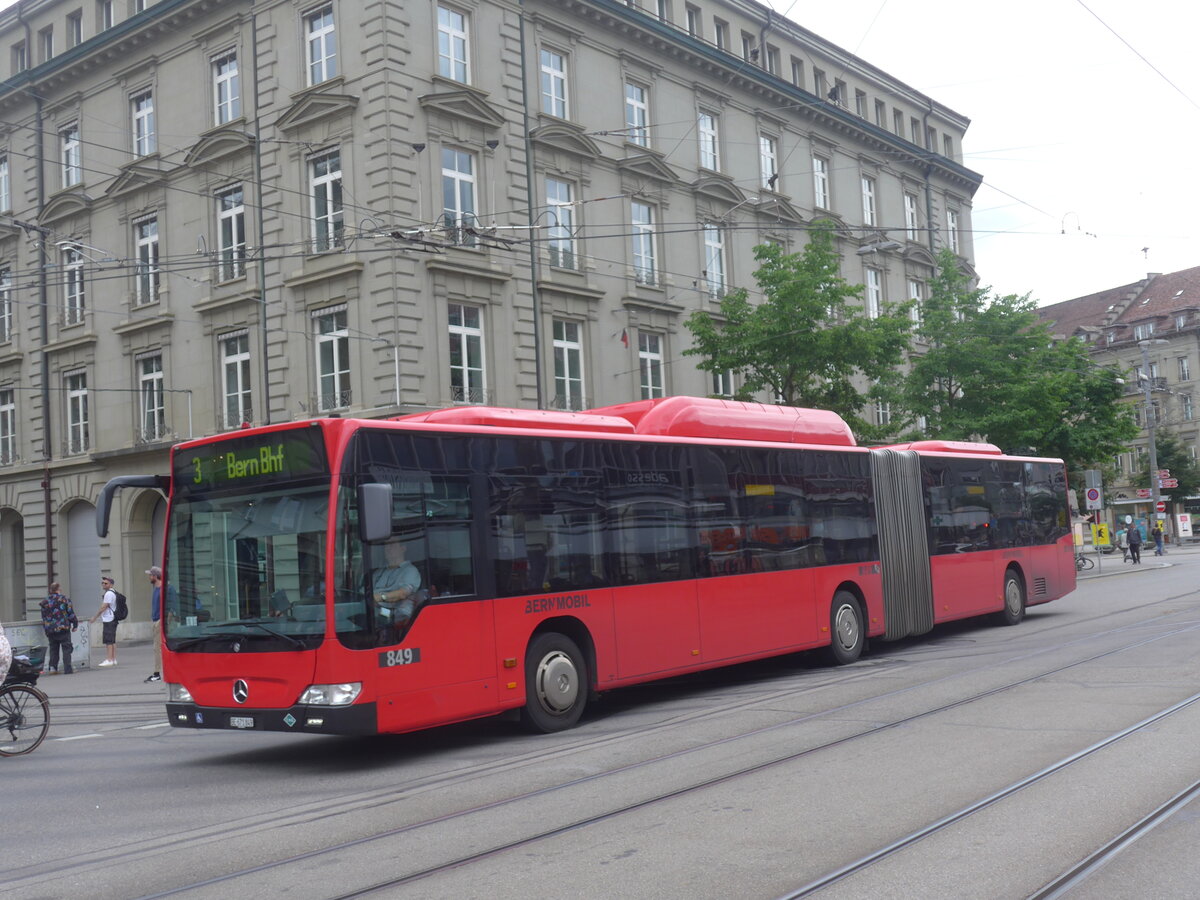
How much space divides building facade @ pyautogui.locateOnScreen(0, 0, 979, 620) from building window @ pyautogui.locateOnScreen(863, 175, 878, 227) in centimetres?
206

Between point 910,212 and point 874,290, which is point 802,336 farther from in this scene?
point 910,212

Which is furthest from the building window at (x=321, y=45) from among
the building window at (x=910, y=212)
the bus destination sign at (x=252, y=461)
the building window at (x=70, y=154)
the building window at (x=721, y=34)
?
the building window at (x=910, y=212)

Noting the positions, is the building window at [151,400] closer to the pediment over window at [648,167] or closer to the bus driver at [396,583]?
the pediment over window at [648,167]

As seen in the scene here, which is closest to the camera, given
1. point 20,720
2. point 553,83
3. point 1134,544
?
point 20,720

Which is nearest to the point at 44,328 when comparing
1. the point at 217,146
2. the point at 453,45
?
the point at 217,146

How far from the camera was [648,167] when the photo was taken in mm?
30969

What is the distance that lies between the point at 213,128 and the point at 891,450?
18.5 meters

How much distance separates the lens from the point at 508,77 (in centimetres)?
2752

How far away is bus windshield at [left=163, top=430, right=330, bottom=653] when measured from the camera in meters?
9.58

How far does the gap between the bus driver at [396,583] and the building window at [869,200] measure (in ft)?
109

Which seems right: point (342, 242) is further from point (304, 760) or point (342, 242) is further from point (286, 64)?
point (304, 760)

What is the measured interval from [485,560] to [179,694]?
9.17 feet

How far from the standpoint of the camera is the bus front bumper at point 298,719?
9344 millimetres

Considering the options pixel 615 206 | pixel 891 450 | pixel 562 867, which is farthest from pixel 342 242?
pixel 562 867
